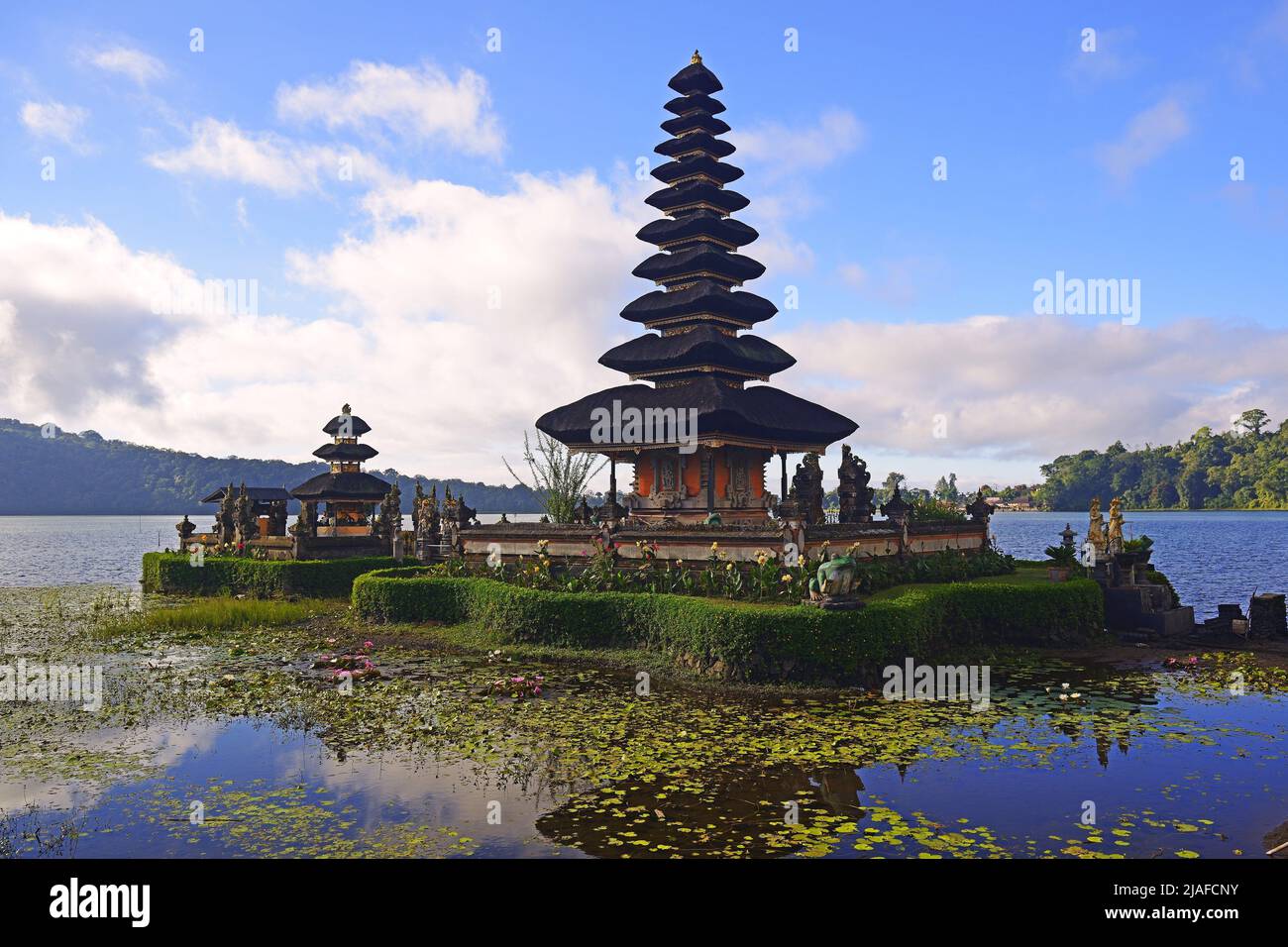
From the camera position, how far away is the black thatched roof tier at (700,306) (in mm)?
31312

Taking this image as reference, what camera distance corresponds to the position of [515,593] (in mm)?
21141

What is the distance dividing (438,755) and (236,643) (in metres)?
12.6

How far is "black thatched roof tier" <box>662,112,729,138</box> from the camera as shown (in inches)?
1347

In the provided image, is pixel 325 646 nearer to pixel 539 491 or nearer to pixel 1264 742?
pixel 1264 742

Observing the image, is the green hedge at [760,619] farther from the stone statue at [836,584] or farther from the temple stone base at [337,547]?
the temple stone base at [337,547]

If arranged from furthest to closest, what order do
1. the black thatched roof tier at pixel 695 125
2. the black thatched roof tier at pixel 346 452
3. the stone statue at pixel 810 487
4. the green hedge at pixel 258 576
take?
the black thatched roof tier at pixel 346 452, the black thatched roof tier at pixel 695 125, the green hedge at pixel 258 576, the stone statue at pixel 810 487

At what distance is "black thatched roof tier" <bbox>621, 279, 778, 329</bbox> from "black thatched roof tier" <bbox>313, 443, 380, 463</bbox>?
22651 millimetres

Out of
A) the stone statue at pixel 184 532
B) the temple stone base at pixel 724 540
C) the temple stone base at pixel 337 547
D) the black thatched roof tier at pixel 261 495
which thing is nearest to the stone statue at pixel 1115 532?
the temple stone base at pixel 724 540

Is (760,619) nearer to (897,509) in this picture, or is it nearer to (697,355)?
(897,509)

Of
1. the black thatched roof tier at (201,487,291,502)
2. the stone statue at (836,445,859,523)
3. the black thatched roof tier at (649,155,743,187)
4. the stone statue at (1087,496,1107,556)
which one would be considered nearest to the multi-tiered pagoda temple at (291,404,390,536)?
the black thatched roof tier at (201,487,291,502)

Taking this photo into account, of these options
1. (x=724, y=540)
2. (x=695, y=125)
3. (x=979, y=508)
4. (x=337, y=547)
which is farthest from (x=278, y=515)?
(x=979, y=508)

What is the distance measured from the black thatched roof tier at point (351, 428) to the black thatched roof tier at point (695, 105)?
25.7m
